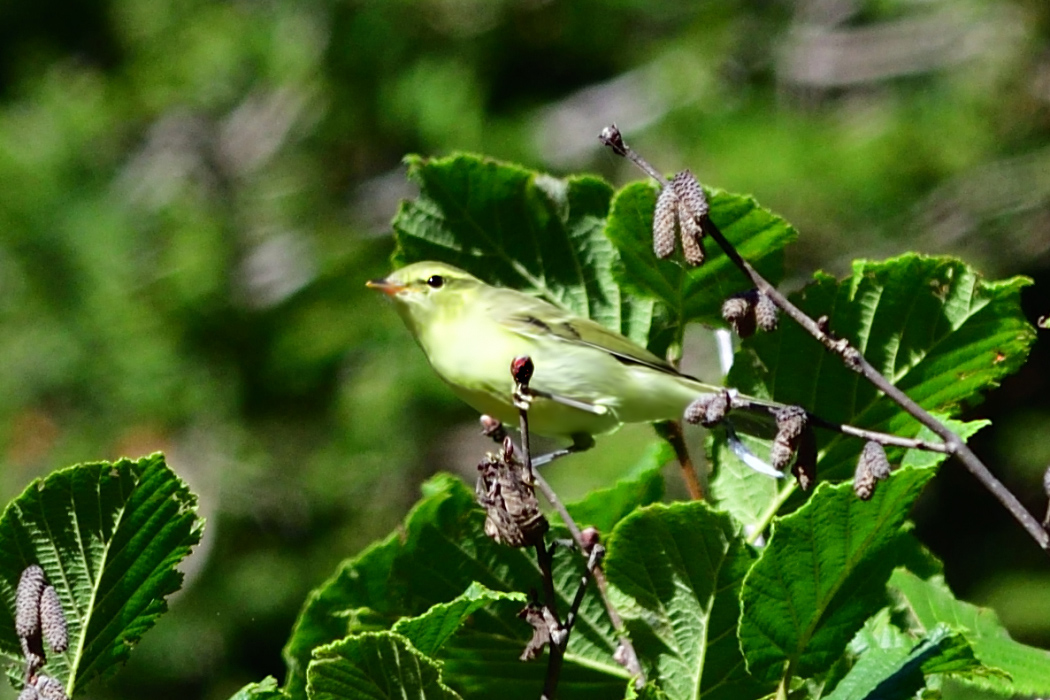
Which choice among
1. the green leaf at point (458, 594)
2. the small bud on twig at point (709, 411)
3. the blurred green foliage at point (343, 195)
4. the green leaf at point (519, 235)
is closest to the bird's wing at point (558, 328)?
the green leaf at point (519, 235)

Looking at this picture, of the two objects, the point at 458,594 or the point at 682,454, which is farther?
the point at 682,454

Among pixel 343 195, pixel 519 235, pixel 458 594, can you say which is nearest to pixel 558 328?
pixel 519 235

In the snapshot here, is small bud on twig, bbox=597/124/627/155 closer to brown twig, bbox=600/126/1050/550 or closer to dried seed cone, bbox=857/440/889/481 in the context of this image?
brown twig, bbox=600/126/1050/550

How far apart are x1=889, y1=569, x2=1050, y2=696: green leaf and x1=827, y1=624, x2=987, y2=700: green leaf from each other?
7cm

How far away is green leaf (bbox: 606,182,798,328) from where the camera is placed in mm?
1109

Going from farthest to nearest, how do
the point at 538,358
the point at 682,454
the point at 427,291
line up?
1. the point at 427,291
2. the point at 538,358
3. the point at 682,454

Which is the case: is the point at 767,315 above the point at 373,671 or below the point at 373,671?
above

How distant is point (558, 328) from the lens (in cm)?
179

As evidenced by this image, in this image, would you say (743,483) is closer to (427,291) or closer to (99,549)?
(99,549)

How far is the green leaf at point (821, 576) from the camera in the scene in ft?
2.84

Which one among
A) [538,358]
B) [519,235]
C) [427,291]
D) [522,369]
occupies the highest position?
[427,291]

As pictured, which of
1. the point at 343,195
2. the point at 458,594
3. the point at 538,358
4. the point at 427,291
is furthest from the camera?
the point at 343,195

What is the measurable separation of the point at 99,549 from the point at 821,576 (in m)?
0.51

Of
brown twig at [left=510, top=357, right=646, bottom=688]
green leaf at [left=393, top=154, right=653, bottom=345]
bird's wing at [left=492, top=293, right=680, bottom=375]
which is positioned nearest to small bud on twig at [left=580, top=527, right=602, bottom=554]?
brown twig at [left=510, top=357, right=646, bottom=688]
